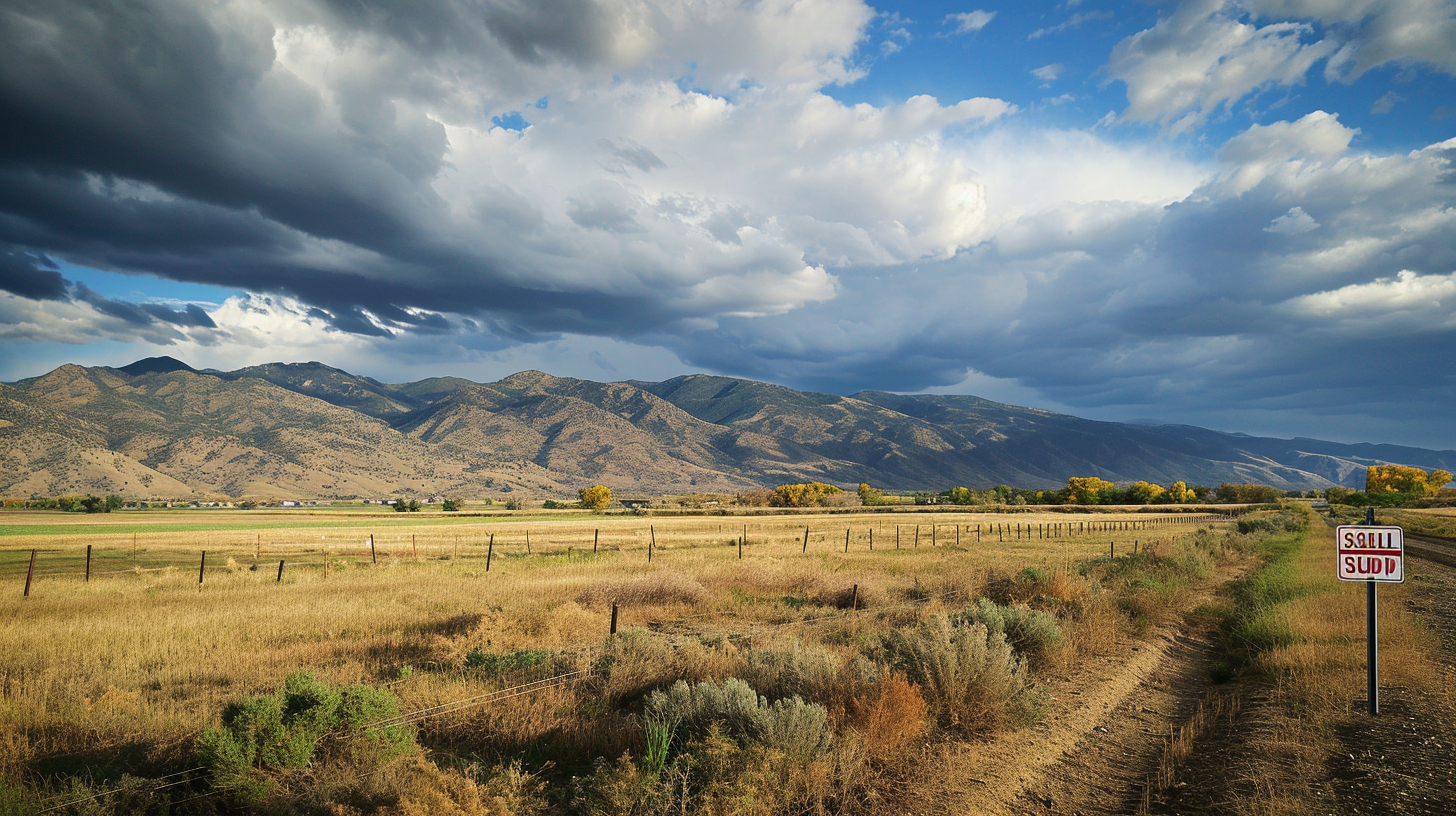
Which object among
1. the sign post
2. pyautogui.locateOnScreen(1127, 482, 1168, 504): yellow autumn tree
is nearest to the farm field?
the sign post

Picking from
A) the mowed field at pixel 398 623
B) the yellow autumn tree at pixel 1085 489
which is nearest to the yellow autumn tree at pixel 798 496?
the yellow autumn tree at pixel 1085 489

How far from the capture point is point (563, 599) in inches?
720

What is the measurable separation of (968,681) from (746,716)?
3.39m

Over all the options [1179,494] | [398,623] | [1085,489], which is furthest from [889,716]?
[1179,494]

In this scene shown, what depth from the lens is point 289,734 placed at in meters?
6.43

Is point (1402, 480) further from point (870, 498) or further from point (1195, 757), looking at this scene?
point (1195, 757)

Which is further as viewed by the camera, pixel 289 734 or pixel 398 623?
pixel 398 623

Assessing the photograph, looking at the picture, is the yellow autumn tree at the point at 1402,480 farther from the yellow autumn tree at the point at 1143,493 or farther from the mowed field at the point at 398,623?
the mowed field at the point at 398,623

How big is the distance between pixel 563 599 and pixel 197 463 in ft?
570

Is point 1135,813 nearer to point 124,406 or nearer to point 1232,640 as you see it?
point 1232,640

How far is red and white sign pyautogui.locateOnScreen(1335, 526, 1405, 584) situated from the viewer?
8.33 m

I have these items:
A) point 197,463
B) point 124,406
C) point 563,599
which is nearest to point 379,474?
point 197,463

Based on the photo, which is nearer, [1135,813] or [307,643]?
[1135,813]

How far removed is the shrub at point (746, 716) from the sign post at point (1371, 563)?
286 inches
